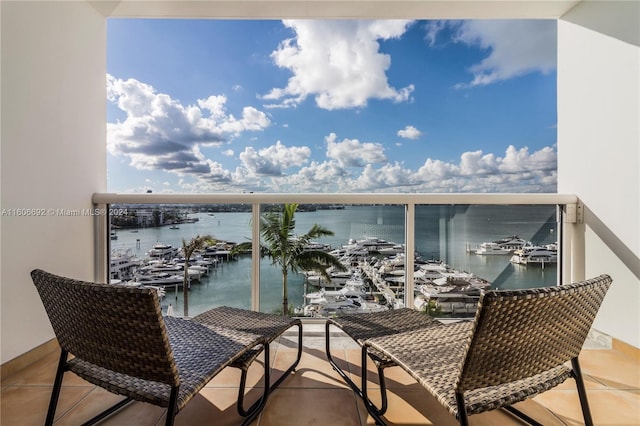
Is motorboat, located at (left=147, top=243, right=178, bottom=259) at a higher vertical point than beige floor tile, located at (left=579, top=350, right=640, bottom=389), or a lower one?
higher

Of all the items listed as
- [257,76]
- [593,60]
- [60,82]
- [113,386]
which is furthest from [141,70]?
[593,60]

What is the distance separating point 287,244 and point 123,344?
141 centimetres

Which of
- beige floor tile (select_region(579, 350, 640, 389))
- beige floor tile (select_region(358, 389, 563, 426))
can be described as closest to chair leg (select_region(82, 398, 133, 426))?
beige floor tile (select_region(358, 389, 563, 426))

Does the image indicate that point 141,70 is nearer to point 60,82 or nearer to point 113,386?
point 60,82

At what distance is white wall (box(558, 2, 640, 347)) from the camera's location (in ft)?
6.49

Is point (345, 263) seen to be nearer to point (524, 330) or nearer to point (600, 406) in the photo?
point (524, 330)

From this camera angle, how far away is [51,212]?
199 centimetres

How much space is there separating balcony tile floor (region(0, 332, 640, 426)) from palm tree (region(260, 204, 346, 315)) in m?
0.70

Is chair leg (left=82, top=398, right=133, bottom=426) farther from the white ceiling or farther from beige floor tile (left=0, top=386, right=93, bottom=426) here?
the white ceiling

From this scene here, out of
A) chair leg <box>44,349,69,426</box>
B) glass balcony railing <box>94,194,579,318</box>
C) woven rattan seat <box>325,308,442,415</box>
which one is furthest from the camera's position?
glass balcony railing <box>94,194,579,318</box>

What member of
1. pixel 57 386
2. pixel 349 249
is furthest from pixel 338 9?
pixel 57 386

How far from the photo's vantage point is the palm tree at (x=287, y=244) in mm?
2311

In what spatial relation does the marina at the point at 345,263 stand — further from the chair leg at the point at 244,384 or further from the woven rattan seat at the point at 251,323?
the chair leg at the point at 244,384

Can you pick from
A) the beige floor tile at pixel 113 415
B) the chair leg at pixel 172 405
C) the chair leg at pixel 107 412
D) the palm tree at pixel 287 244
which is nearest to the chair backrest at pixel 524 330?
the chair leg at pixel 172 405
